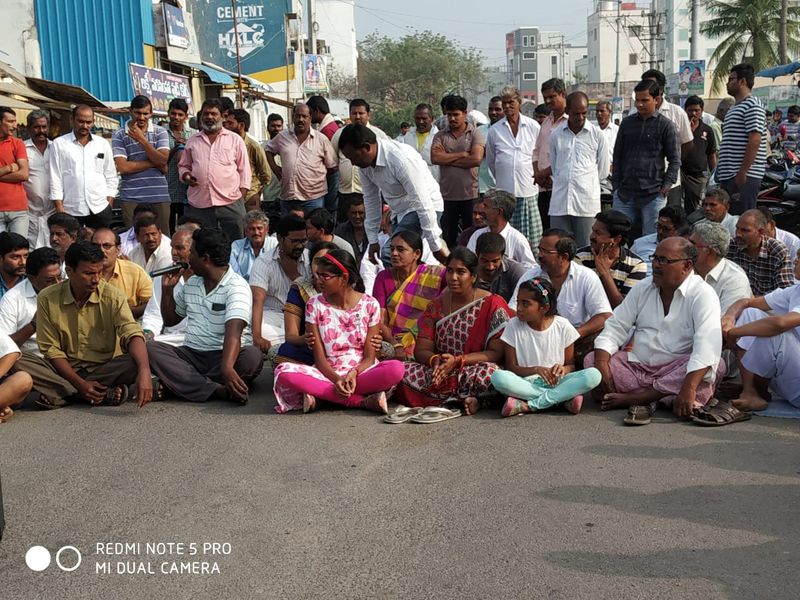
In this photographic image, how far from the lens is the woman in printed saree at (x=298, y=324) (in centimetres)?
724

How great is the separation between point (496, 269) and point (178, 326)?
273 cm

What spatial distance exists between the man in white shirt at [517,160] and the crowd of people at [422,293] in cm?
41

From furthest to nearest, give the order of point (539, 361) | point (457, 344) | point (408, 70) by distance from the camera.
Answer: point (408, 70) → point (457, 344) → point (539, 361)

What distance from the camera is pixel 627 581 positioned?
3910mm

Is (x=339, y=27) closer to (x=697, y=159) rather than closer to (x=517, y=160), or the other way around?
(x=697, y=159)

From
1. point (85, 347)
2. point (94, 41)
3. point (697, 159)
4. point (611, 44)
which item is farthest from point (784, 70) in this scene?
point (611, 44)

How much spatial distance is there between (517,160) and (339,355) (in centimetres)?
468

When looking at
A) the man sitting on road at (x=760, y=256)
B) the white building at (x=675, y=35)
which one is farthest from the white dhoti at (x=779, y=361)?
the white building at (x=675, y=35)

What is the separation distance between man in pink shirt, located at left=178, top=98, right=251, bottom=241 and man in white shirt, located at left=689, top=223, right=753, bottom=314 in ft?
17.6

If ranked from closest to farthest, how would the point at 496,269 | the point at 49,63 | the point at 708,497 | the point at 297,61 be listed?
1. the point at 708,497
2. the point at 496,269
3. the point at 49,63
4. the point at 297,61

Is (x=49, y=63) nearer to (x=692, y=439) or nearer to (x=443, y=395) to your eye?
(x=443, y=395)

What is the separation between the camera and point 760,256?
25.4 ft

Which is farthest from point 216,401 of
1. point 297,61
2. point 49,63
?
point 297,61

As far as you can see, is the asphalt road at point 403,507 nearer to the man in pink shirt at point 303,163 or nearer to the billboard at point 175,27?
the man in pink shirt at point 303,163
